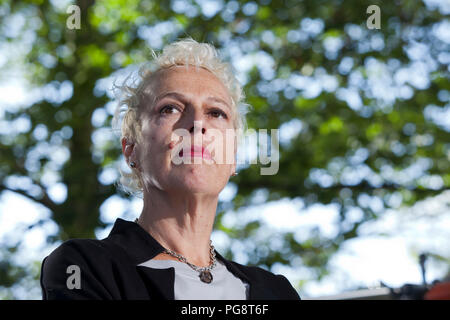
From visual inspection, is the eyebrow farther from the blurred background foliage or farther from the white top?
the blurred background foliage

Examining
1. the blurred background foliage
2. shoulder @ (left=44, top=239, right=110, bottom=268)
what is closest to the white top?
shoulder @ (left=44, top=239, right=110, bottom=268)

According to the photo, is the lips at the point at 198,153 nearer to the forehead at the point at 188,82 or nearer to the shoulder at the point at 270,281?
the forehead at the point at 188,82

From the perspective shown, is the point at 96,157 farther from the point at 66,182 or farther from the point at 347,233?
the point at 347,233

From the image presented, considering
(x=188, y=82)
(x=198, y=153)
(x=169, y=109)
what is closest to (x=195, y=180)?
(x=198, y=153)

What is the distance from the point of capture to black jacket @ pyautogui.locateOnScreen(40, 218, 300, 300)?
1631 mm

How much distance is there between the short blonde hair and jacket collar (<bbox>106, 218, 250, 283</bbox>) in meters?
0.29

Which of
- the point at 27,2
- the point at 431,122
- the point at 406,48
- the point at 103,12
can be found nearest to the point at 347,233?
the point at 431,122

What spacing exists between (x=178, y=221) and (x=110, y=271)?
390mm

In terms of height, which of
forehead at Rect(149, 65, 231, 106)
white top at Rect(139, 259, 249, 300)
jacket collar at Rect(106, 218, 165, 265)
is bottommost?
white top at Rect(139, 259, 249, 300)

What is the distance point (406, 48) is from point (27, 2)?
4956 mm

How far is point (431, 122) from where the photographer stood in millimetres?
7090

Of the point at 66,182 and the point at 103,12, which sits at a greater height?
the point at 103,12

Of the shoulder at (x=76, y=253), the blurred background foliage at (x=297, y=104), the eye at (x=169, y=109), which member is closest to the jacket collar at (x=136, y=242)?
the shoulder at (x=76, y=253)

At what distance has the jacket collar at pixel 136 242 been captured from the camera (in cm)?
185
